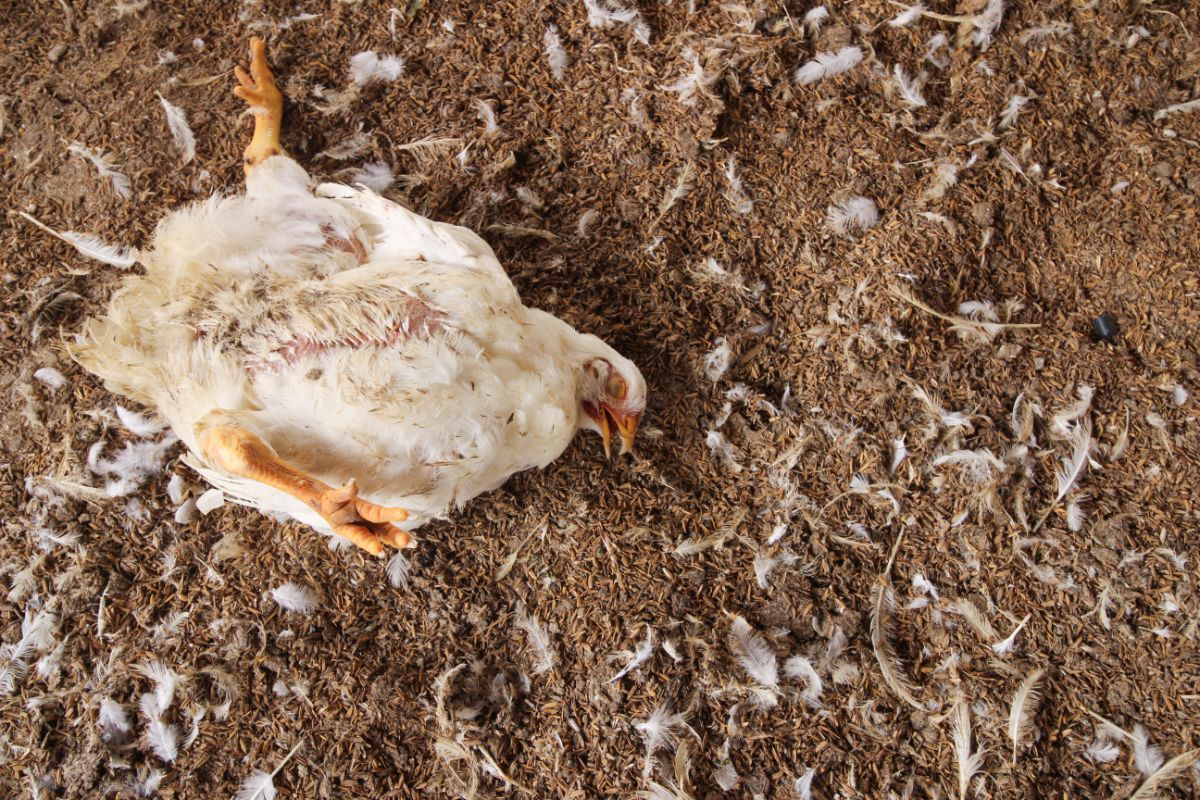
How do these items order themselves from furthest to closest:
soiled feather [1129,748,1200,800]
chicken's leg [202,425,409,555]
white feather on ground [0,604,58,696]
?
white feather on ground [0,604,58,696] < soiled feather [1129,748,1200,800] < chicken's leg [202,425,409,555]

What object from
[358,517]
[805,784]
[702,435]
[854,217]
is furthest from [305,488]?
[854,217]

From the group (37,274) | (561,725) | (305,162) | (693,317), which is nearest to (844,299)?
(693,317)

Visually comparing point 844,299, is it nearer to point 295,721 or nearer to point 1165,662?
point 1165,662

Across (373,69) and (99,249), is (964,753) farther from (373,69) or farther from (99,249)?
(99,249)

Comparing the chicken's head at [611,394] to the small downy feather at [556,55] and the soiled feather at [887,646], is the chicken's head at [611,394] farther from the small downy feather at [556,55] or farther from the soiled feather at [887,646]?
the small downy feather at [556,55]

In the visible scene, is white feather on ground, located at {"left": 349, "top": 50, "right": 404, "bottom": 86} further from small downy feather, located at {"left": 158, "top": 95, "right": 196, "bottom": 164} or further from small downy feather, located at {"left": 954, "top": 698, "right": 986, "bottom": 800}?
small downy feather, located at {"left": 954, "top": 698, "right": 986, "bottom": 800}

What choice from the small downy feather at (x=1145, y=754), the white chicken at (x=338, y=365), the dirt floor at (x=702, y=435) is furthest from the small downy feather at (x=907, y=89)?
the small downy feather at (x=1145, y=754)

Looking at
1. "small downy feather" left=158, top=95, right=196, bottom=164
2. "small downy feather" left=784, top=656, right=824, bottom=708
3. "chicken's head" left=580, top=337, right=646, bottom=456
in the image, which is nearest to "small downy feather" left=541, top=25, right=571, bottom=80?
"chicken's head" left=580, top=337, right=646, bottom=456
